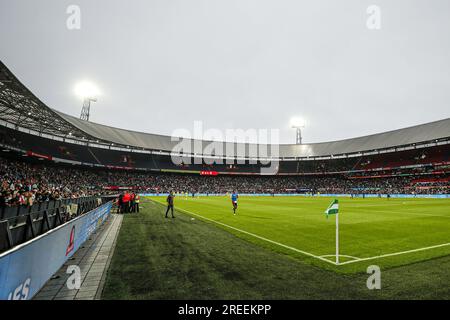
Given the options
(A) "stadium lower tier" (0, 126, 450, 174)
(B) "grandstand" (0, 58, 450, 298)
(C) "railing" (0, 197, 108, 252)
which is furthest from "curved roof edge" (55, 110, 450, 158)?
(C) "railing" (0, 197, 108, 252)

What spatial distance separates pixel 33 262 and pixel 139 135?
7858cm

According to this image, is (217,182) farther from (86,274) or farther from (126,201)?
(86,274)

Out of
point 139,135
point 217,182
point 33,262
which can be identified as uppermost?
point 139,135

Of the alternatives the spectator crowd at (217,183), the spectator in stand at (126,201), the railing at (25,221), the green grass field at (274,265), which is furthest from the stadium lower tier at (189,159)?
the green grass field at (274,265)

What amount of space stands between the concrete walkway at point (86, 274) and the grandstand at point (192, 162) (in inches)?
798

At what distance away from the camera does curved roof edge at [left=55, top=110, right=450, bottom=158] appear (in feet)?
200

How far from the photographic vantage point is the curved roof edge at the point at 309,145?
60.9 m

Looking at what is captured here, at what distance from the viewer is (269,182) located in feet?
279

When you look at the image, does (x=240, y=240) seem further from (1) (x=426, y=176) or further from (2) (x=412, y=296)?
(1) (x=426, y=176)

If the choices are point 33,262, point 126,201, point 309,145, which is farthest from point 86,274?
point 309,145

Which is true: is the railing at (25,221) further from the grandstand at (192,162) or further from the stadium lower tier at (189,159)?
the stadium lower tier at (189,159)

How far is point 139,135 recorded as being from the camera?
78.9 meters
